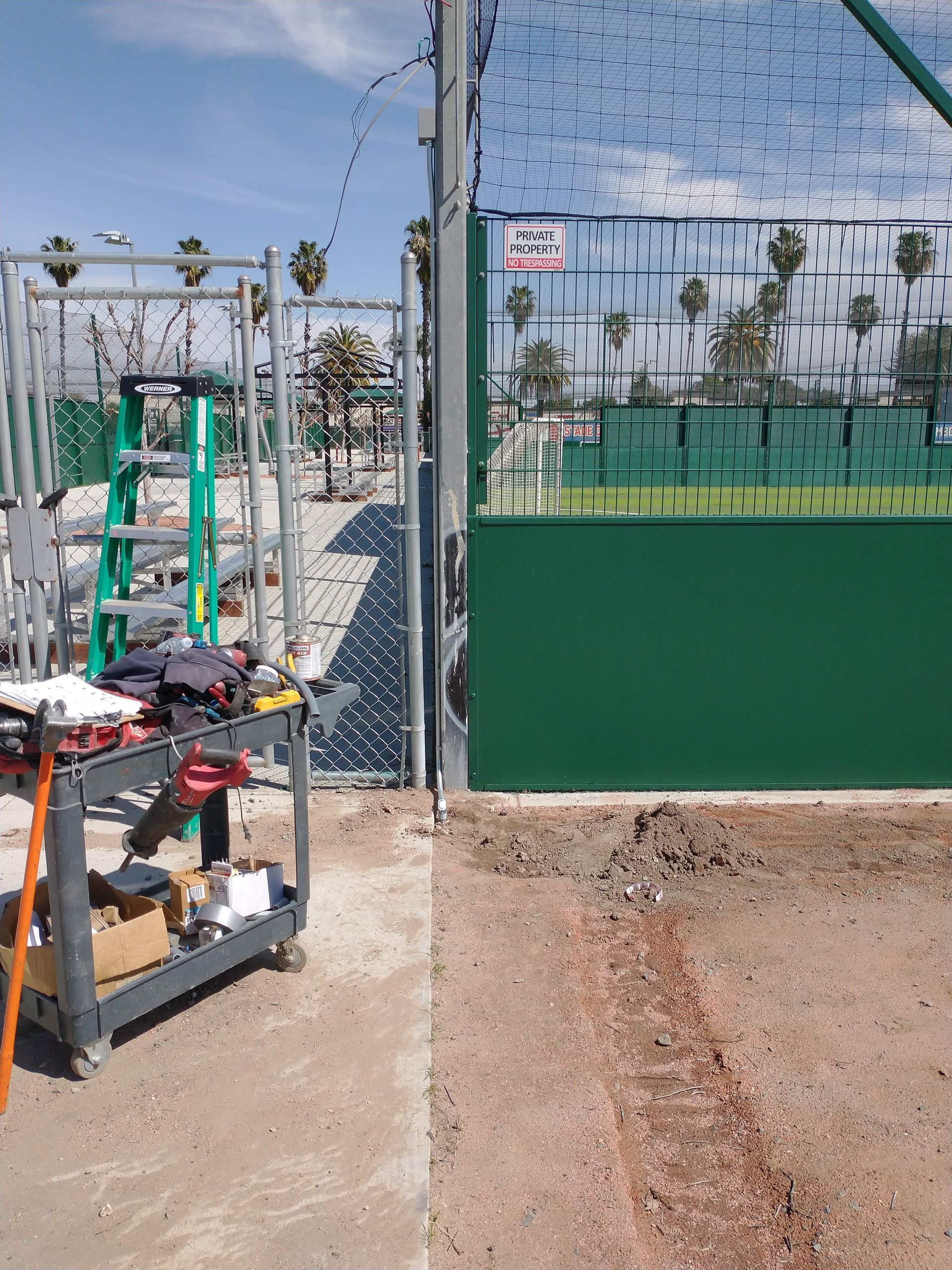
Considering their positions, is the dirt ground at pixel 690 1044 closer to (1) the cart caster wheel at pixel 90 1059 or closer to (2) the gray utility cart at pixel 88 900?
(2) the gray utility cart at pixel 88 900

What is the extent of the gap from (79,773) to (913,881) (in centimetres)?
403

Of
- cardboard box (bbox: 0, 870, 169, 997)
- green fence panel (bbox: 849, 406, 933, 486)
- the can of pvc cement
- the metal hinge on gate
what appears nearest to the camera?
cardboard box (bbox: 0, 870, 169, 997)

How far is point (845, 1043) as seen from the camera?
11.5ft

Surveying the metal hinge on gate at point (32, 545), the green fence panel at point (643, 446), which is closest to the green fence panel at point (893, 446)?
the green fence panel at point (643, 446)

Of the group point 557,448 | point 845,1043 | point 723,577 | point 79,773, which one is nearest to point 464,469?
point 557,448

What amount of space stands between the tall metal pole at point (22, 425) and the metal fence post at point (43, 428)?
6 cm

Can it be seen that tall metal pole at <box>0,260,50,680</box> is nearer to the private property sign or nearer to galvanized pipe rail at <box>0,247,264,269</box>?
galvanized pipe rail at <box>0,247,264,269</box>

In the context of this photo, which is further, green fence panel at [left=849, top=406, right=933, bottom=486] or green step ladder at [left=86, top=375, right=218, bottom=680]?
green fence panel at [left=849, top=406, right=933, bottom=486]

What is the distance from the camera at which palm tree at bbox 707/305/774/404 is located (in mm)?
5535

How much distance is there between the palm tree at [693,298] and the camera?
17.9 ft

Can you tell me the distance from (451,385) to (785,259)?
2082mm

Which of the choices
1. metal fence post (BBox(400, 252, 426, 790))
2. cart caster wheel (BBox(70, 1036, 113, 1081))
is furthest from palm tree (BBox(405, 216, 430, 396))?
cart caster wheel (BBox(70, 1036, 113, 1081))

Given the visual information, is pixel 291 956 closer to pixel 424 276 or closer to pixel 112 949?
pixel 112 949

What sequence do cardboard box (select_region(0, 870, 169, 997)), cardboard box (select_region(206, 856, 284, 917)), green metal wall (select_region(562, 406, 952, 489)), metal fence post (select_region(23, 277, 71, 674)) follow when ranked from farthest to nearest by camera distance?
green metal wall (select_region(562, 406, 952, 489)) → metal fence post (select_region(23, 277, 71, 674)) → cardboard box (select_region(206, 856, 284, 917)) → cardboard box (select_region(0, 870, 169, 997))
